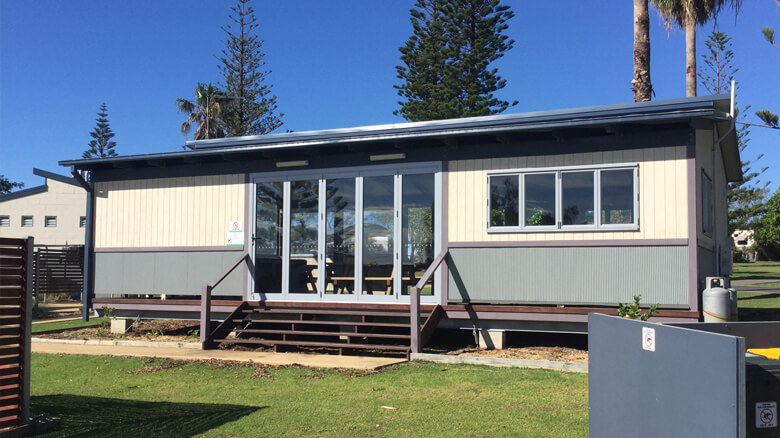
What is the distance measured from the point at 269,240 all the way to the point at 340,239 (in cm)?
141

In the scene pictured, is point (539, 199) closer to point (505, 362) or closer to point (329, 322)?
point (505, 362)

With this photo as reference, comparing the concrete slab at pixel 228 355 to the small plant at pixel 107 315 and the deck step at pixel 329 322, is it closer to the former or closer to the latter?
the deck step at pixel 329 322

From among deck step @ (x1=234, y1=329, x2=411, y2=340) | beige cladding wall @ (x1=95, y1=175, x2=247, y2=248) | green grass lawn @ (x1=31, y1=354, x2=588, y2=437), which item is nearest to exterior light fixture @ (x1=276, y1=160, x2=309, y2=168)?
beige cladding wall @ (x1=95, y1=175, x2=247, y2=248)

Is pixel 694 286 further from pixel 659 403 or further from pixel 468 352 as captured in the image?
pixel 659 403

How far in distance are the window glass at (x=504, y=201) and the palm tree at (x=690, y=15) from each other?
13.0 m

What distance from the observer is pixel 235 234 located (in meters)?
11.9

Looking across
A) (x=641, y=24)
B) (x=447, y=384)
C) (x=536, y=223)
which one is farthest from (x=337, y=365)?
(x=641, y=24)

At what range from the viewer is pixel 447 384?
24.5 ft

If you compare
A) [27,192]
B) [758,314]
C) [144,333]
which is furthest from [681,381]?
[27,192]

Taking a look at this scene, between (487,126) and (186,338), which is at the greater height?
(487,126)

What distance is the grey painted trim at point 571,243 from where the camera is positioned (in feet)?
30.0

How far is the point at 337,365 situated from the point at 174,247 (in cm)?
514

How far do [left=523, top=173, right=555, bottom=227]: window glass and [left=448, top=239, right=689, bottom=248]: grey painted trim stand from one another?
0.30 meters

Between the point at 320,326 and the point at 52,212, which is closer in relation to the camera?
the point at 320,326
